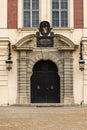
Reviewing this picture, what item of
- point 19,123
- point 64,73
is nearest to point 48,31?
point 64,73

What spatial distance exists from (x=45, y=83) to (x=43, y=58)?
1660 mm

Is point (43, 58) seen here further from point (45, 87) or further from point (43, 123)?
point (43, 123)

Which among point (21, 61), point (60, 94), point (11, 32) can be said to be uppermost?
point (11, 32)

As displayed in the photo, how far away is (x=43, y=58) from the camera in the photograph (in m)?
29.5

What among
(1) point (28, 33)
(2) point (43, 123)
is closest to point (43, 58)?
(1) point (28, 33)

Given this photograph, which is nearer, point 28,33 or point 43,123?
point 43,123

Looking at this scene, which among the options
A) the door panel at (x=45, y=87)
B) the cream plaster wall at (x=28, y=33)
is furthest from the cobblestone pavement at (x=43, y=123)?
the door panel at (x=45, y=87)

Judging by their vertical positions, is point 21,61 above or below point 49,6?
below

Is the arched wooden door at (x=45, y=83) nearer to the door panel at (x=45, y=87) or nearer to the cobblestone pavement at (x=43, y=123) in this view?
the door panel at (x=45, y=87)

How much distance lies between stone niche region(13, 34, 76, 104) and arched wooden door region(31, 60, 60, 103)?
45 centimetres

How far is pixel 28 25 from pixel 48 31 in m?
1.39

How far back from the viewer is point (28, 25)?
98.1 feet

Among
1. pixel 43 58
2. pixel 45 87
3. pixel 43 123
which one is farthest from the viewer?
pixel 45 87

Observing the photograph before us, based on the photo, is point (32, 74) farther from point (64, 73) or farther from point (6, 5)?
point (6, 5)
